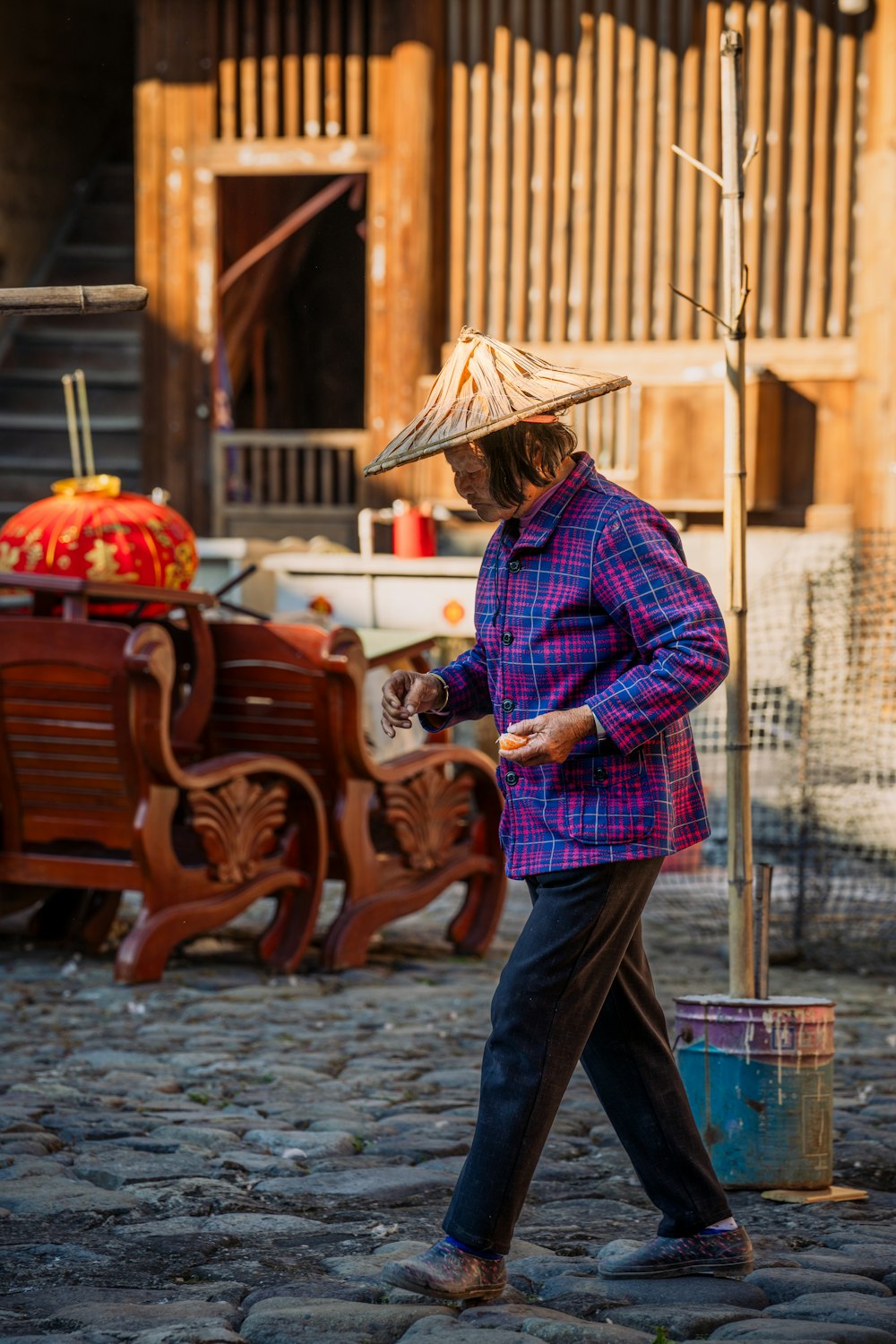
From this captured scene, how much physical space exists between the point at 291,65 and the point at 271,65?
130 mm

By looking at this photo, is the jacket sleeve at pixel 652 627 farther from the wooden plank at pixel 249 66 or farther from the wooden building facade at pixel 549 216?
the wooden plank at pixel 249 66

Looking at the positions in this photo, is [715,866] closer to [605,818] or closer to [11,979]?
[11,979]

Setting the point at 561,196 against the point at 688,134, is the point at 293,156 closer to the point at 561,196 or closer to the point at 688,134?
the point at 561,196

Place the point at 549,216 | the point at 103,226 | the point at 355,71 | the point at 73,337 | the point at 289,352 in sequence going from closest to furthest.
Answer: the point at 549,216 → the point at 355,71 → the point at 289,352 → the point at 73,337 → the point at 103,226

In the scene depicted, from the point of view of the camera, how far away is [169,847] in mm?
6242

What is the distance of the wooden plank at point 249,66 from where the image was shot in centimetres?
1171

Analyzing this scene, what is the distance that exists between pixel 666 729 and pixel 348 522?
28.4ft

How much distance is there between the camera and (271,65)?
11.7 m

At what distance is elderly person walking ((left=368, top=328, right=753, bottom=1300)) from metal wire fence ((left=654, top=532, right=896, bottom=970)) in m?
3.64

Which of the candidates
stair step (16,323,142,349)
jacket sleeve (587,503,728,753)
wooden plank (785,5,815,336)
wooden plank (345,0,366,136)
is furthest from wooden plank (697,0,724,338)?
jacket sleeve (587,503,728,753)

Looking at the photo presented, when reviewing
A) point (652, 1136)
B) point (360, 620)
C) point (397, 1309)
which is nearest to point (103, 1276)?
point (397, 1309)

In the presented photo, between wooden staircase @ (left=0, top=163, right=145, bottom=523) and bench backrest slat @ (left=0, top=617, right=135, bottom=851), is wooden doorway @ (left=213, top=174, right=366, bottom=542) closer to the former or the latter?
wooden staircase @ (left=0, top=163, right=145, bottom=523)

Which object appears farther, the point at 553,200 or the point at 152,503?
the point at 553,200

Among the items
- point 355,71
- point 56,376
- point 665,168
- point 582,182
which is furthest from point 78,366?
point 665,168
